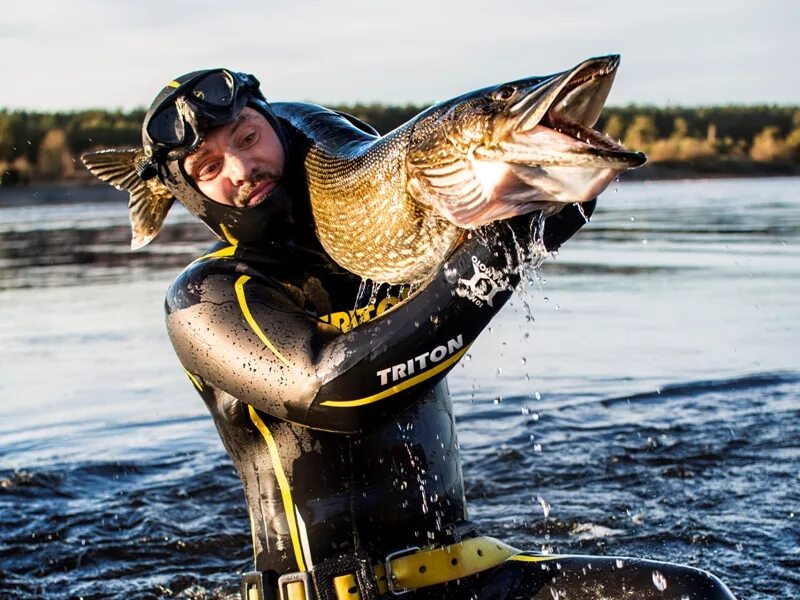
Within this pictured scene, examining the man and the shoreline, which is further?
the shoreline

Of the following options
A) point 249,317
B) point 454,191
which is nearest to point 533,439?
point 249,317

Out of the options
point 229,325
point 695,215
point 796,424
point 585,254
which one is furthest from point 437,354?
point 695,215

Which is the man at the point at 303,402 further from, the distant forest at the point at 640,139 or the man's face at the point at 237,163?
the distant forest at the point at 640,139

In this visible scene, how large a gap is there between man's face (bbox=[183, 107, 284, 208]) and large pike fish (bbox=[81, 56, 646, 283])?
148mm

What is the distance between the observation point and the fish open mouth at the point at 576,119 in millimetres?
2207

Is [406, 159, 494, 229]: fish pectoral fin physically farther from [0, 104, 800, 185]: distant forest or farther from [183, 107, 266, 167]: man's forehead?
[0, 104, 800, 185]: distant forest

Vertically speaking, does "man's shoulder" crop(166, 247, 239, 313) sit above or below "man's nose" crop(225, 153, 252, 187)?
below

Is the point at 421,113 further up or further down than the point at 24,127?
further down

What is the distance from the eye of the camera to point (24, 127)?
41.9m

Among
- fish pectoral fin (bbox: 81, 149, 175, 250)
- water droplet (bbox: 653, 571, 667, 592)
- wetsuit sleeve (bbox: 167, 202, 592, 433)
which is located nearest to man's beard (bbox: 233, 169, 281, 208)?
wetsuit sleeve (bbox: 167, 202, 592, 433)

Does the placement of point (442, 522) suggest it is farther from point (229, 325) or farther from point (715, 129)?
point (715, 129)

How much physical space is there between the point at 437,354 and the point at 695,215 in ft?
60.7

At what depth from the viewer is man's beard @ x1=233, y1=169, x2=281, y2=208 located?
10.2ft

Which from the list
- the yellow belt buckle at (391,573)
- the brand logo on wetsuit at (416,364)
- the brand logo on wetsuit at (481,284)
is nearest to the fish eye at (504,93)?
the brand logo on wetsuit at (481,284)
